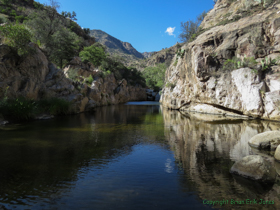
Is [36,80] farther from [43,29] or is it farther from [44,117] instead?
[43,29]

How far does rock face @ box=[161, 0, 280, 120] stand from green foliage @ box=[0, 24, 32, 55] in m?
19.5

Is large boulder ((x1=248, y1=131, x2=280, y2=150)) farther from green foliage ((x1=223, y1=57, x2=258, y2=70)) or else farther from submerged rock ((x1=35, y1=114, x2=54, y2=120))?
submerged rock ((x1=35, y1=114, x2=54, y2=120))

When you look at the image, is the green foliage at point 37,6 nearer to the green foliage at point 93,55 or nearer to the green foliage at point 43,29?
the green foliage at point 93,55

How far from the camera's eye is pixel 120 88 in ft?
170

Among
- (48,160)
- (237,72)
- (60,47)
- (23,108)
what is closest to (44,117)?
(23,108)

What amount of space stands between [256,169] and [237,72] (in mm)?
16128

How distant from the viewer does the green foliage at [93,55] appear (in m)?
43.1

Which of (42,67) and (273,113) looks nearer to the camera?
(273,113)

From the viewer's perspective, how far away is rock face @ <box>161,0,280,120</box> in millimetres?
15984

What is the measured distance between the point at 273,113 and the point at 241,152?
392 inches

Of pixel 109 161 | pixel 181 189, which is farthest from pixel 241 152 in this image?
pixel 109 161

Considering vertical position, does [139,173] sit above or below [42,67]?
below

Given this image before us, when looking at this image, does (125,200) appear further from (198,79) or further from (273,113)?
(198,79)

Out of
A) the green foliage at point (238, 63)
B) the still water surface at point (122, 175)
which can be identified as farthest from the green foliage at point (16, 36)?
the green foliage at point (238, 63)
